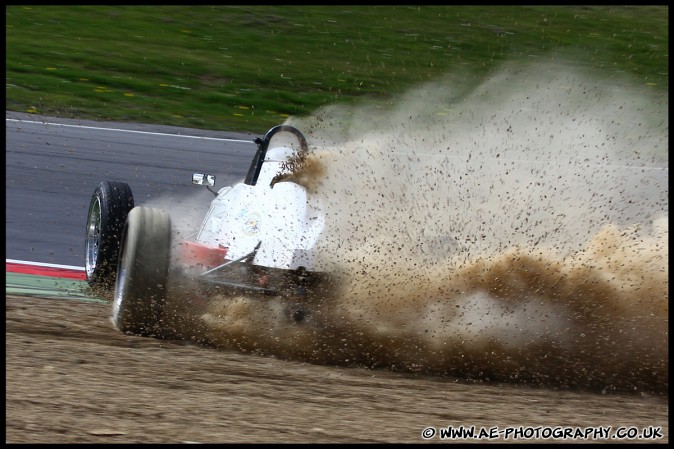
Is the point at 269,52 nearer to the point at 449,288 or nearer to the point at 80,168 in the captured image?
the point at 80,168

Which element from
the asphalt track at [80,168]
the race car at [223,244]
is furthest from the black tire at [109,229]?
the asphalt track at [80,168]

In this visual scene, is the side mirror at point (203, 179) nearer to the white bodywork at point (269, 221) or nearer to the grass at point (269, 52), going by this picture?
the white bodywork at point (269, 221)

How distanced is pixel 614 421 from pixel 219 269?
8.73 feet

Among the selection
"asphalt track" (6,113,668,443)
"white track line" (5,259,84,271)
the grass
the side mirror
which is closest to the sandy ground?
"asphalt track" (6,113,668,443)

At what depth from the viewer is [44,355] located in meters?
5.63

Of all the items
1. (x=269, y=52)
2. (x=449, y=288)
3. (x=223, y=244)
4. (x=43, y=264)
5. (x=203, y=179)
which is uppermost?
(x=269, y=52)

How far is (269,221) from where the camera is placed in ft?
22.0

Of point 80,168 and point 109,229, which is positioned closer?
point 109,229

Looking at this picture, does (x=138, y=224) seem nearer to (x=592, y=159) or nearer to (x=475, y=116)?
(x=592, y=159)

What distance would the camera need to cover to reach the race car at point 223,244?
5918 mm

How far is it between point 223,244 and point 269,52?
1275 centimetres

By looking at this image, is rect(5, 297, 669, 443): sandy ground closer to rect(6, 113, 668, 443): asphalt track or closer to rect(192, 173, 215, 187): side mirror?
rect(6, 113, 668, 443): asphalt track

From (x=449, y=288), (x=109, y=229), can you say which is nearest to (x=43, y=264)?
(x=109, y=229)

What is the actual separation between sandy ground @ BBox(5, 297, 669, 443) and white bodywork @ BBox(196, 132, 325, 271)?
2.48 ft
